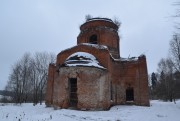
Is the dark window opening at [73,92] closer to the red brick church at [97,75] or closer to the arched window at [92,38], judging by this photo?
the red brick church at [97,75]

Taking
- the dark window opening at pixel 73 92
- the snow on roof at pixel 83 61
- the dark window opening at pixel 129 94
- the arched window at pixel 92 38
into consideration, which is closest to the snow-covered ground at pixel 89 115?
the dark window opening at pixel 73 92

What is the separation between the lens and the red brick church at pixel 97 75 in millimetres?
14250

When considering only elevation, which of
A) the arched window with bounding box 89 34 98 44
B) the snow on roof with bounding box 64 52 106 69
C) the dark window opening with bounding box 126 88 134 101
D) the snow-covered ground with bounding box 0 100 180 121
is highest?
the arched window with bounding box 89 34 98 44

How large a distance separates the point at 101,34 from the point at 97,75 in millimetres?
6163

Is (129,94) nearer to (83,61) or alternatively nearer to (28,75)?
(83,61)

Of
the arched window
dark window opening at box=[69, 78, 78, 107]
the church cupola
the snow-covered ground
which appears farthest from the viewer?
the arched window

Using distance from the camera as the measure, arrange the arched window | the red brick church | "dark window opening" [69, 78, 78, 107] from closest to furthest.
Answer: the red brick church < "dark window opening" [69, 78, 78, 107] < the arched window

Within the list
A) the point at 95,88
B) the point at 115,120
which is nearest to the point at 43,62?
the point at 95,88

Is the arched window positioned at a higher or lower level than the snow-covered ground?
higher

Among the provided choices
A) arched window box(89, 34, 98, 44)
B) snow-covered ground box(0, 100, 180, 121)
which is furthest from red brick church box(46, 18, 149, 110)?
snow-covered ground box(0, 100, 180, 121)

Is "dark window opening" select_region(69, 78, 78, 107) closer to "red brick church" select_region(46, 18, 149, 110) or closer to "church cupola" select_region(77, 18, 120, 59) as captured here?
"red brick church" select_region(46, 18, 149, 110)

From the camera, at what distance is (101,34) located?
19609 millimetres

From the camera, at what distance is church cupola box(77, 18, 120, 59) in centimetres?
1950

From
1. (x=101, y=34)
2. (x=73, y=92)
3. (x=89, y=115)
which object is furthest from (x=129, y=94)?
(x=89, y=115)
